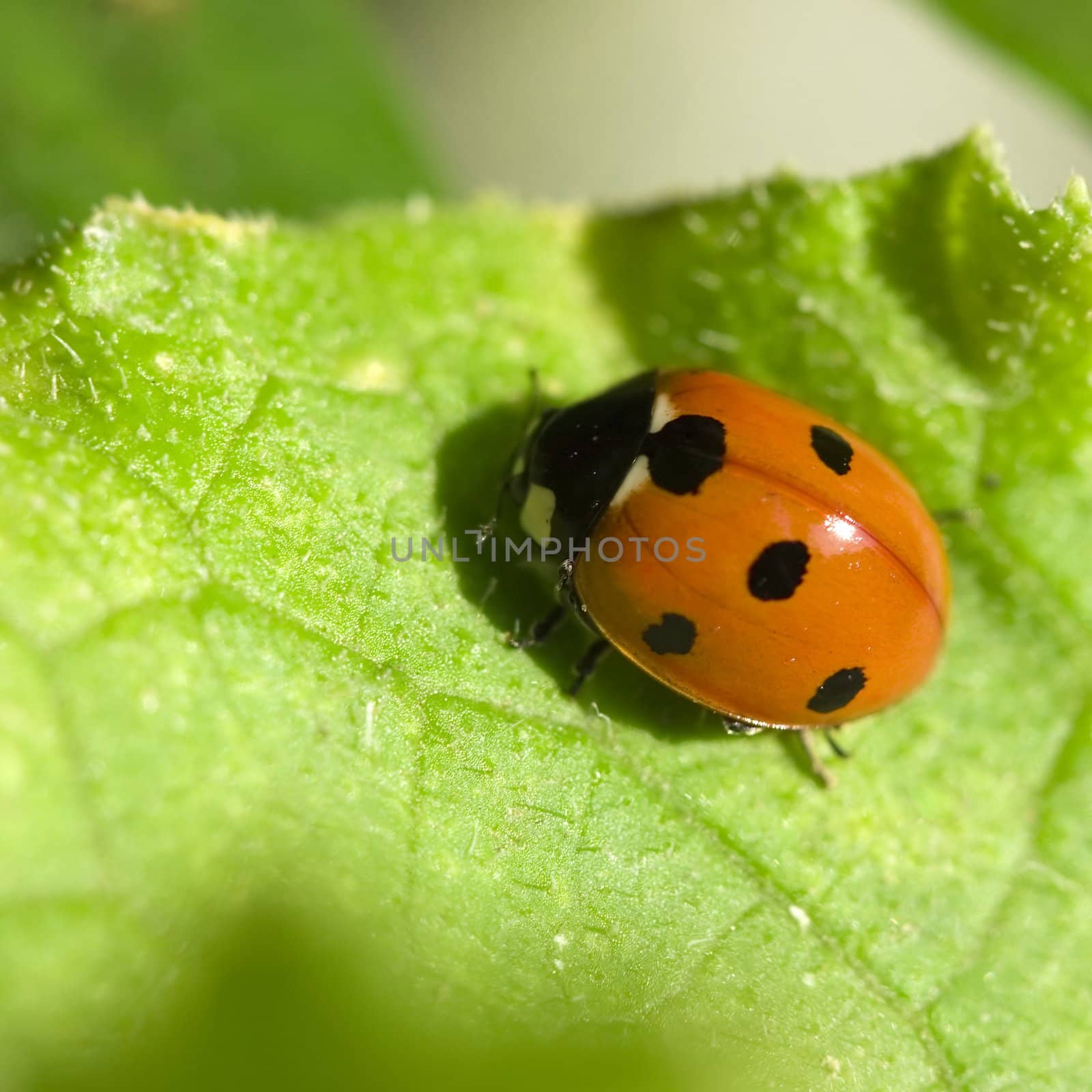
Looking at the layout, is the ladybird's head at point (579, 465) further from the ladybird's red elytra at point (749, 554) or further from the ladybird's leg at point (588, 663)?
the ladybird's leg at point (588, 663)

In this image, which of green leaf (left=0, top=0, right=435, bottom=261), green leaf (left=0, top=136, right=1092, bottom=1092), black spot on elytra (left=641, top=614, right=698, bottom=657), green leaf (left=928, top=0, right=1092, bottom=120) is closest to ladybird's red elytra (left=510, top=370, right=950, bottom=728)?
black spot on elytra (left=641, top=614, right=698, bottom=657)

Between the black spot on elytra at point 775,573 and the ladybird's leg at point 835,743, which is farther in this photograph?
the ladybird's leg at point 835,743

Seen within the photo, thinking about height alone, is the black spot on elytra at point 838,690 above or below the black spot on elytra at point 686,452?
below

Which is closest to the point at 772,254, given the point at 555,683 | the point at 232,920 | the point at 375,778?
the point at 555,683

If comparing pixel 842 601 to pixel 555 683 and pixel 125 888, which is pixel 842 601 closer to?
pixel 555 683

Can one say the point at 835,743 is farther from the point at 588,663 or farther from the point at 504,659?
the point at 504,659

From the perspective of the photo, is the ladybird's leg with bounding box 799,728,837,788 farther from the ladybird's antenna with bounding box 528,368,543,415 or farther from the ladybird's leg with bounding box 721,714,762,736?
the ladybird's antenna with bounding box 528,368,543,415

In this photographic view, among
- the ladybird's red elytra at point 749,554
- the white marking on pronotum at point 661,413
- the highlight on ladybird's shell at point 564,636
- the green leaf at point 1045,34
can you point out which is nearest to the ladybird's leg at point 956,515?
the highlight on ladybird's shell at point 564,636
